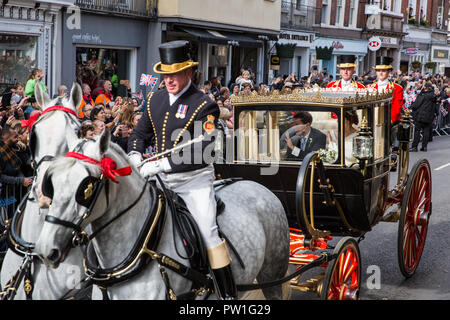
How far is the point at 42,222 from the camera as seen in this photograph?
4680mm

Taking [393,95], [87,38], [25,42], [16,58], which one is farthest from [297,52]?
[393,95]

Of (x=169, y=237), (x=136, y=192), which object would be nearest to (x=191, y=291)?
(x=169, y=237)

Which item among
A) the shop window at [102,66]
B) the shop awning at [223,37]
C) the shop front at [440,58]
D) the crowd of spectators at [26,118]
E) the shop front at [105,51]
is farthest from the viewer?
the shop front at [440,58]

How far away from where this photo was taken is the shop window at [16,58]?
49.3ft

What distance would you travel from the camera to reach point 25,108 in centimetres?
1122

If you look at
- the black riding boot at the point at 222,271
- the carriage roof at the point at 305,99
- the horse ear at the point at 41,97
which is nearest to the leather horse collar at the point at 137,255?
the black riding boot at the point at 222,271

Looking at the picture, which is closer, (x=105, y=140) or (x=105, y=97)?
(x=105, y=140)

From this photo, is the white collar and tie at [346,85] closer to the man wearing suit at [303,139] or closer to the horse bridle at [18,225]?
the man wearing suit at [303,139]

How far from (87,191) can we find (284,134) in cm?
370

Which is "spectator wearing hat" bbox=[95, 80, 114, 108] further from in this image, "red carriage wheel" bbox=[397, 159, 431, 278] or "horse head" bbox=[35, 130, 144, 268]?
"horse head" bbox=[35, 130, 144, 268]

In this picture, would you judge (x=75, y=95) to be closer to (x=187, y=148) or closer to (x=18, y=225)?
(x=18, y=225)

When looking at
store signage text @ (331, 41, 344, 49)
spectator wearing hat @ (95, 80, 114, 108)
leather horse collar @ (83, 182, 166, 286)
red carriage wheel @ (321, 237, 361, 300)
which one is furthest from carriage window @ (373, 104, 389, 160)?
store signage text @ (331, 41, 344, 49)

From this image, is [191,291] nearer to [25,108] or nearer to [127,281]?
[127,281]

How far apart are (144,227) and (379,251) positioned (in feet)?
17.5
